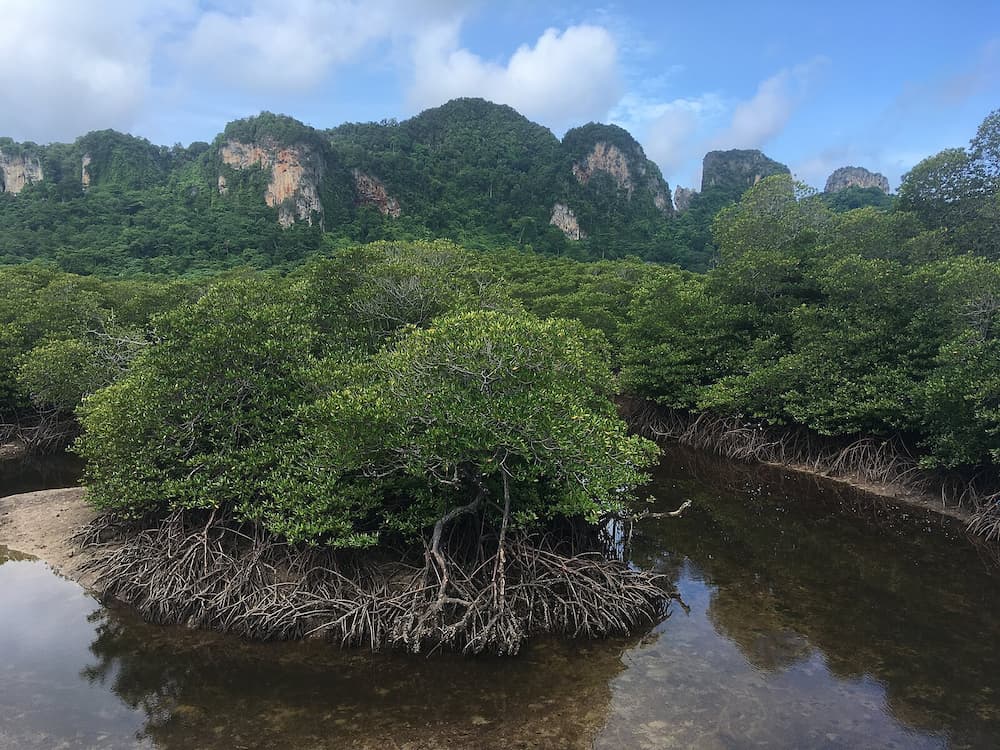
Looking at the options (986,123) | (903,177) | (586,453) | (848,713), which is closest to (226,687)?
(586,453)

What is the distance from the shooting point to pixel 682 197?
403 ft

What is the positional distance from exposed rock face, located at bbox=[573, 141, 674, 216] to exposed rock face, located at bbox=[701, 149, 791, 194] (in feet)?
47.4

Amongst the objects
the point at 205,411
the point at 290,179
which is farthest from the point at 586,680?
the point at 290,179

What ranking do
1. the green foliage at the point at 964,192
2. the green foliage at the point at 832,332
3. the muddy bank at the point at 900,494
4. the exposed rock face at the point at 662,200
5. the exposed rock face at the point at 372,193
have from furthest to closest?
the exposed rock face at the point at 662,200 → the exposed rock face at the point at 372,193 → the green foliage at the point at 964,192 → the muddy bank at the point at 900,494 → the green foliage at the point at 832,332

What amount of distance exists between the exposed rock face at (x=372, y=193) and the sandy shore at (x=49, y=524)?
7684 cm

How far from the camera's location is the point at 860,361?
18.8 m

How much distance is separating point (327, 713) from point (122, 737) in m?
2.75

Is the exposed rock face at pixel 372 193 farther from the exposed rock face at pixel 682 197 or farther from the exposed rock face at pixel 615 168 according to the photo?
the exposed rock face at pixel 682 197

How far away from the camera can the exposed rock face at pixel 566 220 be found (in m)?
95.9

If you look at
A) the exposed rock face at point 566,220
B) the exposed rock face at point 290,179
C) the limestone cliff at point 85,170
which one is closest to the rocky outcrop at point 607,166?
the exposed rock face at point 566,220

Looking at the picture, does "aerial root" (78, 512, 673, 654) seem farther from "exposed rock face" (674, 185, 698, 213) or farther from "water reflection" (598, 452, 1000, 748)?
"exposed rock face" (674, 185, 698, 213)

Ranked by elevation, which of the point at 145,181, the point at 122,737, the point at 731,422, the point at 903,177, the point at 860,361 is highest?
the point at 145,181

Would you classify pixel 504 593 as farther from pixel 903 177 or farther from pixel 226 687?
pixel 903 177

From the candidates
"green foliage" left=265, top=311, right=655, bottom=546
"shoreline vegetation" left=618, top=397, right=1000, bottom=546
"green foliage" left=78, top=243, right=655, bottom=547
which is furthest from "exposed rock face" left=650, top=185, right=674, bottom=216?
"green foliage" left=265, top=311, right=655, bottom=546
